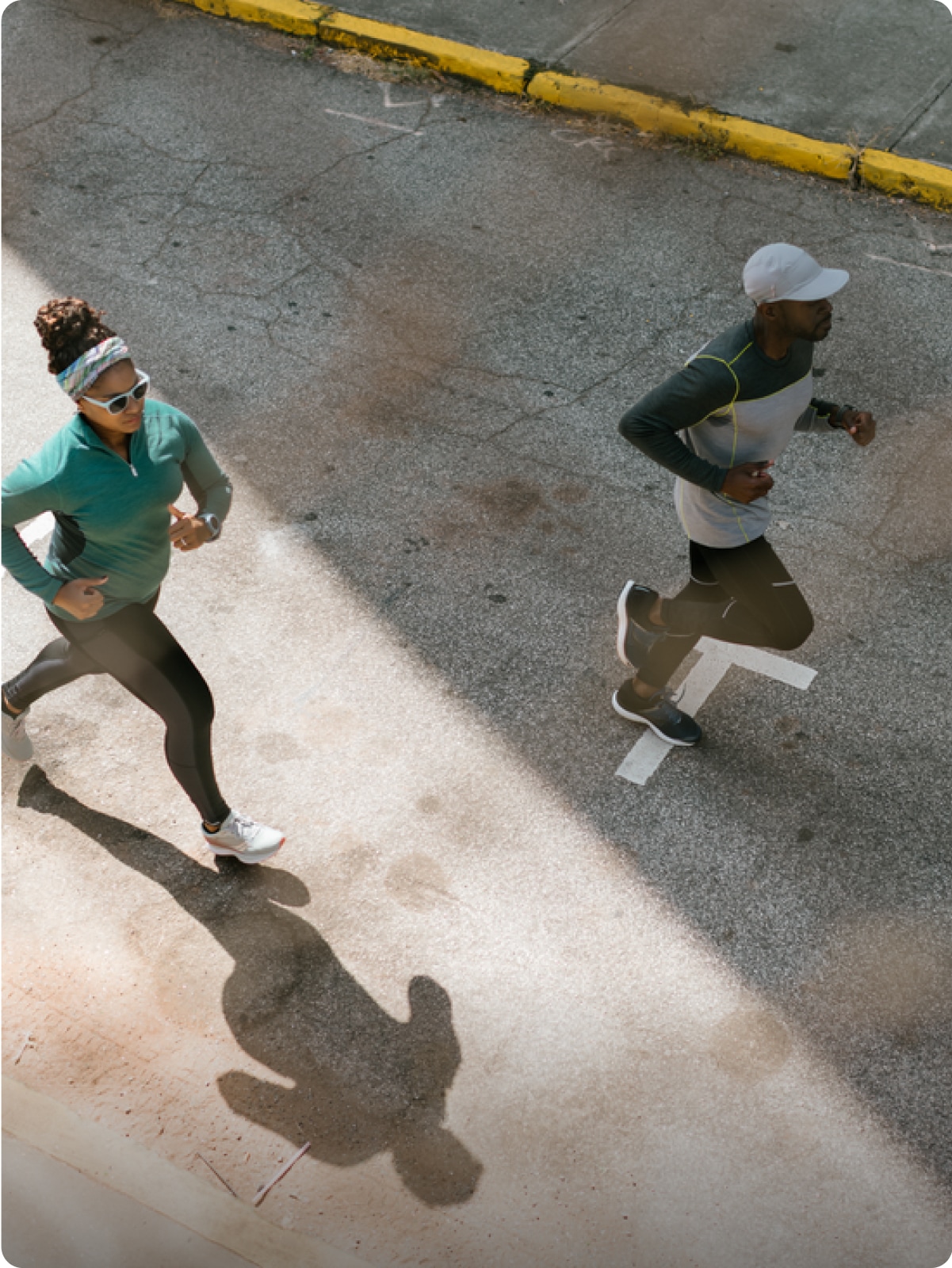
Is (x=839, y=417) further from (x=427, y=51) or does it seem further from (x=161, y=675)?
(x=427, y=51)

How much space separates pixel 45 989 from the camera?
166 inches

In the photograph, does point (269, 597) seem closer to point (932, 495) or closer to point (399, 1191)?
point (399, 1191)

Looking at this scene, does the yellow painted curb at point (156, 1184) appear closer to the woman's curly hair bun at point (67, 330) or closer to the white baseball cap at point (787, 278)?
the woman's curly hair bun at point (67, 330)

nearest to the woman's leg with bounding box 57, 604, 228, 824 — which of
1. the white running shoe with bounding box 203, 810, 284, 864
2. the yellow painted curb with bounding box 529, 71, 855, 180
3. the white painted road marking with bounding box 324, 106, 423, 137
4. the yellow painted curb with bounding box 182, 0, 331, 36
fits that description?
the white running shoe with bounding box 203, 810, 284, 864

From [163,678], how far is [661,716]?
6.56 ft

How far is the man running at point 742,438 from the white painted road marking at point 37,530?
115 inches

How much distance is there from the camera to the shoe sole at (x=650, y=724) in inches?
192

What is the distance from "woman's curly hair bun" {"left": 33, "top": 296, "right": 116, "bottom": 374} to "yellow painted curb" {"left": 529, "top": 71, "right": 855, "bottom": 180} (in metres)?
6.02

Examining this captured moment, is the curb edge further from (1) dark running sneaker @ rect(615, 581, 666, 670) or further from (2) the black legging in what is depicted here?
(2) the black legging

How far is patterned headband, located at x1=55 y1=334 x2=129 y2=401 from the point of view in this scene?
3547 millimetres

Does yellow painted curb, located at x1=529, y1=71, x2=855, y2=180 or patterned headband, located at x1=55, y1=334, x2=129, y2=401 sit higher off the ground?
patterned headband, located at x1=55, y1=334, x2=129, y2=401

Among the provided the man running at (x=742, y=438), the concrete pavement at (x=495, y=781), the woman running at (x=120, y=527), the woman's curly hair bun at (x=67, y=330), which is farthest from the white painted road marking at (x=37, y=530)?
the man running at (x=742, y=438)

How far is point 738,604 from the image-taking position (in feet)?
14.6

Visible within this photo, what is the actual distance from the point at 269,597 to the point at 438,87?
5.31m
